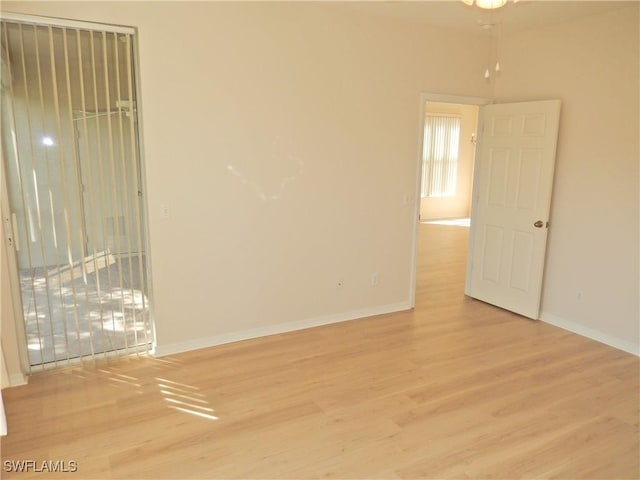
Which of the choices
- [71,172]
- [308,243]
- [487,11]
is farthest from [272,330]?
[487,11]

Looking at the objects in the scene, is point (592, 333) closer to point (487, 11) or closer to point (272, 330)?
point (272, 330)

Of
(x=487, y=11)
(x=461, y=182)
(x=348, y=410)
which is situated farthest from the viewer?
(x=461, y=182)

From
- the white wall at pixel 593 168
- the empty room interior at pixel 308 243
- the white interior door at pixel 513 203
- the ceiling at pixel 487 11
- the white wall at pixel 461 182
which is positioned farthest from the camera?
the white wall at pixel 461 182

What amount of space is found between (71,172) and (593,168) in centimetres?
416

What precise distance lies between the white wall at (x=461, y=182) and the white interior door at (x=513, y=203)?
227 inches

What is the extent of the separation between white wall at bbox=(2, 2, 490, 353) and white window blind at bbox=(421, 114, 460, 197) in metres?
5.96

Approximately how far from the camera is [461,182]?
11.1 m

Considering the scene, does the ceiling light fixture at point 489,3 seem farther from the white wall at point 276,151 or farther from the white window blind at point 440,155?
the white window blind at point 440,155

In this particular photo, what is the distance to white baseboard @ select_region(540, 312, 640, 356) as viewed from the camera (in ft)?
12.5

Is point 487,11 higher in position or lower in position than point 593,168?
higher

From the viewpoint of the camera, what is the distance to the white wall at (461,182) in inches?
422

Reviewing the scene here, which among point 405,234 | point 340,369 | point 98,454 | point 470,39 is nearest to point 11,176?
point 98,454

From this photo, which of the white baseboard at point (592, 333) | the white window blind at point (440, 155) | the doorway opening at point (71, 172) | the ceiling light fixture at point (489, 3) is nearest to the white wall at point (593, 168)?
the white baseboard at point (592, 333)

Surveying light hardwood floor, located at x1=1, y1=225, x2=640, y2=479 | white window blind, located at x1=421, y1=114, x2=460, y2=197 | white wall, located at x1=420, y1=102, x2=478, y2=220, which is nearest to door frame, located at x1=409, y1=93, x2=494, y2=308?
light hardwood floor, located at x1=1, y1=225, x2=640, y2=479
